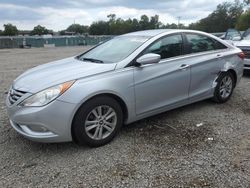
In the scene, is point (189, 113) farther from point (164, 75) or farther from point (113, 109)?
point (113, 109)

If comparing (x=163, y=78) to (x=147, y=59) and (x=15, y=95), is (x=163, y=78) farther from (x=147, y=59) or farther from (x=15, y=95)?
(x=15, y=95)

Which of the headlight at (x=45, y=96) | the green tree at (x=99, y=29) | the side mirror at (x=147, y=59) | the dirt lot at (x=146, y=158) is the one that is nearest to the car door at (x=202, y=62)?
the dirt lot at (x=146, y=158)

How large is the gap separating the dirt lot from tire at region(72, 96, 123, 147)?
0.46ft

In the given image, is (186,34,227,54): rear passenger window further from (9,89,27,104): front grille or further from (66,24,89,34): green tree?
(66,24,89,34): green tree

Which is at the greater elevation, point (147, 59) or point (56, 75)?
point (147, 59)

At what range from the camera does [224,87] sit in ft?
18.0

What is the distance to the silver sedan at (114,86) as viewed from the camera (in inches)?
134

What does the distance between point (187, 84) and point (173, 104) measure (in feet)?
1.41

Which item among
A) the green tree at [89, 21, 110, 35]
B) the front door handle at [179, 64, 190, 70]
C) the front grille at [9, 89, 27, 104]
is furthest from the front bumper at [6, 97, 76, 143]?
the green tree at [89, 21, 110, 35]

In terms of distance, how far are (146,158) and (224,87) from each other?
281cm

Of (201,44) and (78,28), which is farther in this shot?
(78,28)

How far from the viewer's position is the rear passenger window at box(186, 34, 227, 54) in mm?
4844

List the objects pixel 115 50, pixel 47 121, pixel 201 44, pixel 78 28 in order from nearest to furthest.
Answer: pixel 47 121 < pixel 115 50 < pixel 201 44 < pixel 78 28

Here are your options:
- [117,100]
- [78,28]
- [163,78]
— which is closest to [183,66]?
[163,78]
